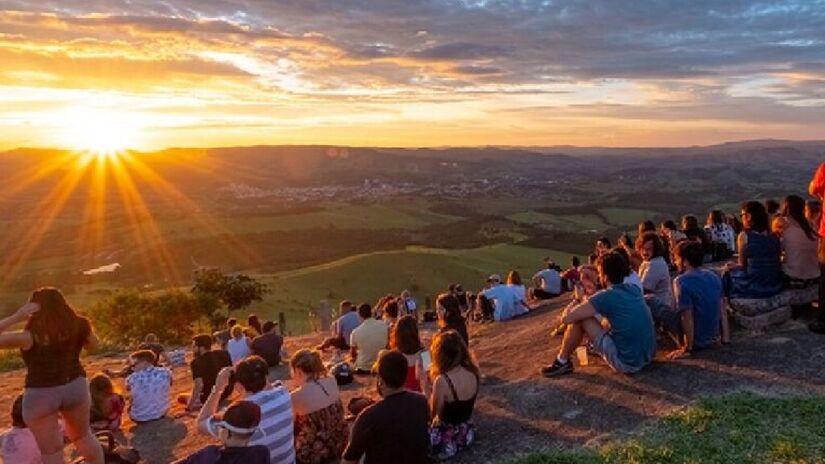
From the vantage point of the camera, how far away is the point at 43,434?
667cm

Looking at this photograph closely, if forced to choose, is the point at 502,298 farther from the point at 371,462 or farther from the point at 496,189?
the point at 496,189

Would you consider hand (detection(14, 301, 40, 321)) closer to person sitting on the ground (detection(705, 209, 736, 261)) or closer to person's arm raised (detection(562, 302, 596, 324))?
person's arm raised (detection(562, 302, 596, 324))

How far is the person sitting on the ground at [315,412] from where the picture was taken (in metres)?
6.90

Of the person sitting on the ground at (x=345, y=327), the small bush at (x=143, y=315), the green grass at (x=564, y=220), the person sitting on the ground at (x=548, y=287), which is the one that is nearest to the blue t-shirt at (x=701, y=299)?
the person sitting on the ground at (x=345, y=327)

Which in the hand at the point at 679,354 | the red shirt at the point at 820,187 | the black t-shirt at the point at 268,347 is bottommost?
the black t-shirt at the point at 268,347

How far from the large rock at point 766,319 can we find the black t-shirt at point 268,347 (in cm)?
859

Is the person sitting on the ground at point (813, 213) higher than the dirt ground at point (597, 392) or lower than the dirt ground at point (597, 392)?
higher

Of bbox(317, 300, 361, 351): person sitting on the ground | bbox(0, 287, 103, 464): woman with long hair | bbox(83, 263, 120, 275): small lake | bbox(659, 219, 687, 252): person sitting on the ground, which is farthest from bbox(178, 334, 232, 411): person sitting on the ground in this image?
bbox(83, 263, 120, 275): small lake

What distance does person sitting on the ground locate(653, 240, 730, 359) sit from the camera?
28.5 feet

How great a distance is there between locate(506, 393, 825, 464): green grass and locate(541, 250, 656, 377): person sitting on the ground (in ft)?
3.67

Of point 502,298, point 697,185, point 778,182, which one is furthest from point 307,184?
point 502,298

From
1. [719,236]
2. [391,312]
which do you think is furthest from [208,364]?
[719,236]

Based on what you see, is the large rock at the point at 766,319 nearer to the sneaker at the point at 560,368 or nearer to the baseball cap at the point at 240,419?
the sneaker at the point at 560,368

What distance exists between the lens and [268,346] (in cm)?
1379
